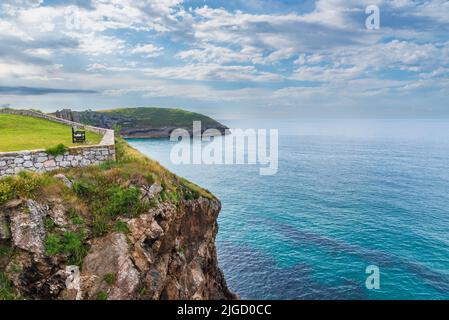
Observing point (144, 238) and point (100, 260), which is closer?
point (100, 260)

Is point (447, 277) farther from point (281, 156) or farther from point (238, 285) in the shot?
point (281, 156)

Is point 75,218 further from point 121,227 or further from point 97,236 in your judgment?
point 121,227

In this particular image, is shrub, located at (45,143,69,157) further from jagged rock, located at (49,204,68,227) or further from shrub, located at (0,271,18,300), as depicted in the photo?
shrub, located at (0,271,18,300)

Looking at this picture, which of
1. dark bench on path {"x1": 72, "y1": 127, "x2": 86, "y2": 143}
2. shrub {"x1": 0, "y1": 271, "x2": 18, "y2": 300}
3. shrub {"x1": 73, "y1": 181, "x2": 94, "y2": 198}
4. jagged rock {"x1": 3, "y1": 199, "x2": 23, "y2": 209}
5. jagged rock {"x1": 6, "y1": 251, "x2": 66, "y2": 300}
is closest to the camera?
shrub {"x1": 0, "y1": 271, "x2": 18, "y2": 300}

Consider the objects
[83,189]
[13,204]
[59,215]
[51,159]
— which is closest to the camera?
[13,204]

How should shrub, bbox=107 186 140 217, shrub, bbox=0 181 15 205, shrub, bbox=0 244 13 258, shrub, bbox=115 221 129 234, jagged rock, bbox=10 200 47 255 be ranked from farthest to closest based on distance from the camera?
shrub, bbox=107 186 140 217 → shrub, bbox=115 221 129 234 → shrub, bbox=0 181 15 205 → jagged rock, bbox=10 200 47 255 → shrub, bbox=0 244 13 258

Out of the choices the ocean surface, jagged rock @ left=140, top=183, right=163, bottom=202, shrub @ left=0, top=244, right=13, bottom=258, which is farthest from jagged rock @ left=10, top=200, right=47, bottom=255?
the ocean surface

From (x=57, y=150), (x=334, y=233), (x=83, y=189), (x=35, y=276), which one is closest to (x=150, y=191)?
(x=83, y=189)
